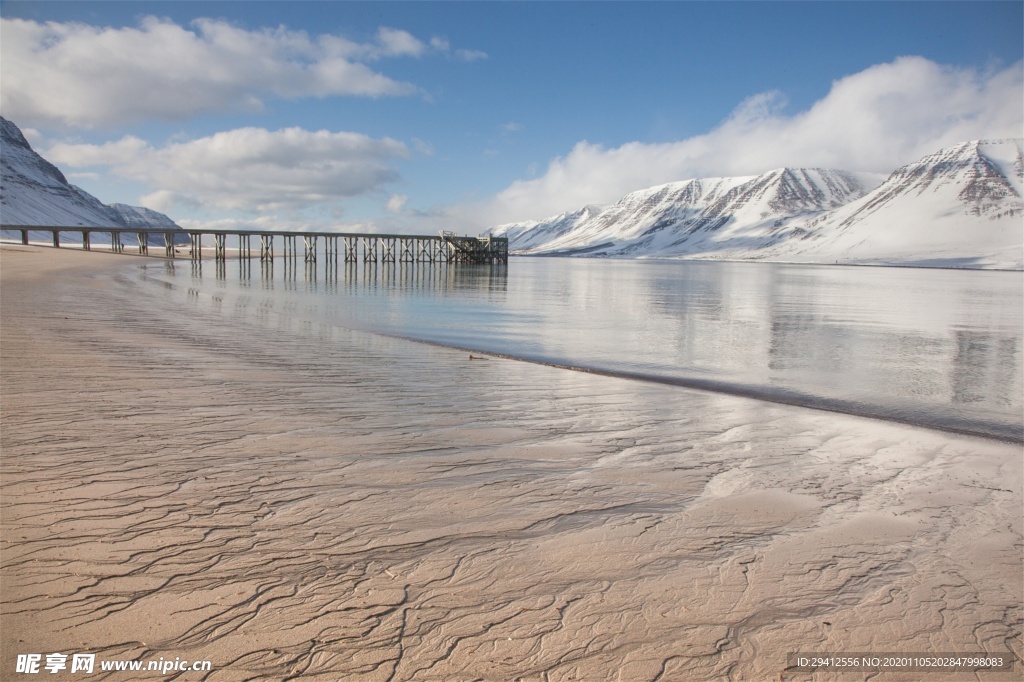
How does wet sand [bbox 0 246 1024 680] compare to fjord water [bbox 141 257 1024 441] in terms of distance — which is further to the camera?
fjord water [bbox 141 257 1024 441]

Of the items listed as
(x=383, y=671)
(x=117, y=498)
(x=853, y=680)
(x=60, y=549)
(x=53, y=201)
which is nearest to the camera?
(x=383, y=671)

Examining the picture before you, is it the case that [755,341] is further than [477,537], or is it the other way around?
[755,341]

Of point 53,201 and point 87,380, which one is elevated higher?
point 53,201

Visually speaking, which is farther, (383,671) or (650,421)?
(650,421)

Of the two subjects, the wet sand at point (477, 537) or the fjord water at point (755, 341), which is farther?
the fjord water at point (755, 341)

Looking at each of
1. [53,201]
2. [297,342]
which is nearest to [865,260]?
[297,342]

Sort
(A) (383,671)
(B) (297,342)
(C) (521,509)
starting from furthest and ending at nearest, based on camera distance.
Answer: (B) (297,342)
(C) (521,509)
(A) (383,671)

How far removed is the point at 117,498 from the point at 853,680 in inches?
197

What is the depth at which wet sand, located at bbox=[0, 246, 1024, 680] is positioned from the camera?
3199mm

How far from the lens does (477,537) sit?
439 cm

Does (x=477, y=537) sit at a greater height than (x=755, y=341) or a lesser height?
lesser

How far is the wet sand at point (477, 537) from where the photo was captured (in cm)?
320

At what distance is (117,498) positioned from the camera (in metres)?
4.60

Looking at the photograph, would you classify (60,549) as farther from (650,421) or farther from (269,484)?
(650,421)
